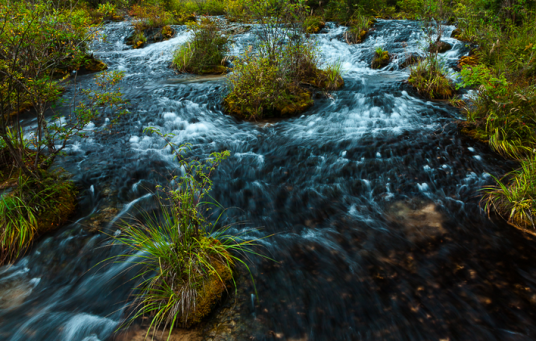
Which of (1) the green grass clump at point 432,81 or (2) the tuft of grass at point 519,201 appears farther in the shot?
(1) the green grass clump at point 432,81

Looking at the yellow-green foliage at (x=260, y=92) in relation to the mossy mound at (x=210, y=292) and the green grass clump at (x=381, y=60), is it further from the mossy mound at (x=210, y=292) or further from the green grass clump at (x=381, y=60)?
the green grass clump at (x=381, y=60)

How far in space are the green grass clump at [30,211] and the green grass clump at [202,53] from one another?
8112 mm

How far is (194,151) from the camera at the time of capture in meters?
Answer: 5.47

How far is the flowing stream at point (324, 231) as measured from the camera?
239cm

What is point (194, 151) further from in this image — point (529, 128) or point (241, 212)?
point (529, 128)

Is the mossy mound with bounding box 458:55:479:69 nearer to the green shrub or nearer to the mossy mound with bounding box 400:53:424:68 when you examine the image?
the mossy mound with bounding box 400:53:424:68

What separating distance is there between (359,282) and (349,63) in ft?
34.5

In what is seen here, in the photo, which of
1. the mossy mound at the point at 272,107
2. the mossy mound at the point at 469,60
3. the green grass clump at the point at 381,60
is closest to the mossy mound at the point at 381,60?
the green grass clump at the point at 381,60

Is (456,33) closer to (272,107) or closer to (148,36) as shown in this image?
(272,107)

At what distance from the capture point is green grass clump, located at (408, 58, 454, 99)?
24.1 ft

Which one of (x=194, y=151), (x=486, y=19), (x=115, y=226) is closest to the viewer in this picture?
(x=115, y=226)

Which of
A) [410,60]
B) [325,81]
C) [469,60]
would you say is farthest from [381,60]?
[325,81]

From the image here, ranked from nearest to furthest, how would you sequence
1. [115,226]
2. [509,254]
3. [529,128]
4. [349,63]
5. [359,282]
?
[359,282], [509,254], [115,226], [529,128], [349,63]

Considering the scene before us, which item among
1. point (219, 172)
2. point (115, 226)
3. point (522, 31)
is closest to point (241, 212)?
point (219, 172)
